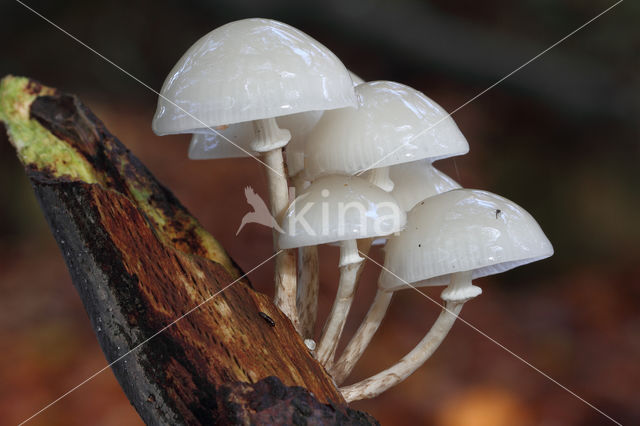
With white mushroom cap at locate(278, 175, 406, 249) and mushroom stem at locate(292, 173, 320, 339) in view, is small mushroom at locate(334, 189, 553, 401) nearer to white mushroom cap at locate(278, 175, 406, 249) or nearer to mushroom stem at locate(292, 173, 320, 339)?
white mushroom cap at locate(278, 175, 406, 249)

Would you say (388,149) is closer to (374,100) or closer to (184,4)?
(374,100)

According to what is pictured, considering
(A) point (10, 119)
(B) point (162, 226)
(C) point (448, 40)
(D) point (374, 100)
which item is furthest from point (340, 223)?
(C) point (448, 40)

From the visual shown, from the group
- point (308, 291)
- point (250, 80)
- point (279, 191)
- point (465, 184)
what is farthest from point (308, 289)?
point (465, 184)

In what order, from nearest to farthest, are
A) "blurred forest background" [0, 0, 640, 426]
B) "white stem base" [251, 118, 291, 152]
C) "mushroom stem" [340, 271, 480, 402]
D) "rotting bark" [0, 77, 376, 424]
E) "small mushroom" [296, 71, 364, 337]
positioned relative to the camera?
"rotting bark" [0, 77, 376, 424], "white stem base" [251, 118, 291, 152], "mushroom stem" [340, 271, 480, 402], "small mushroom" [296, 71, 364, 337], "blurred forest background" [0, 0, 640, 426]

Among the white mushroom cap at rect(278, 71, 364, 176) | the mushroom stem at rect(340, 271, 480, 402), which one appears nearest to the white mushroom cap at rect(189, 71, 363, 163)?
the white mushroom cap at rect(278, 71, 364, 176)

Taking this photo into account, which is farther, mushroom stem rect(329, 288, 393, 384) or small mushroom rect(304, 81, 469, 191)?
mushroom stem rect(329, 288, 393, 384)

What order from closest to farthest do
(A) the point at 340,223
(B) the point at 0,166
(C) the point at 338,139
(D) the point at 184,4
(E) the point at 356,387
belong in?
1. (A) the point at 340,223
2. (C) the point at 338,139
3. (E) the point at 356,387
4. (B) the point at 0,166
5. (D) the point at 184,4
